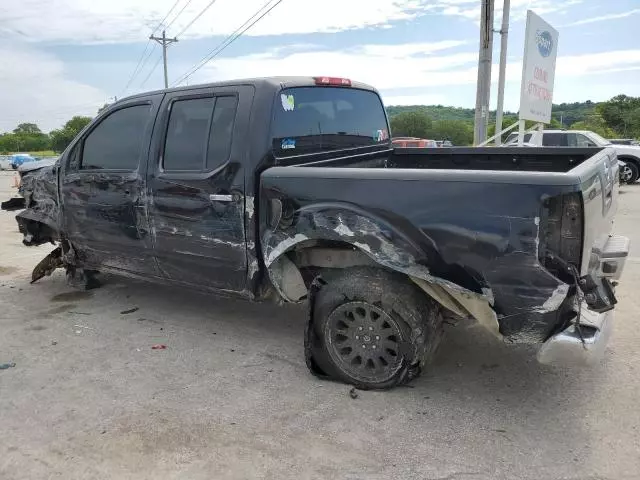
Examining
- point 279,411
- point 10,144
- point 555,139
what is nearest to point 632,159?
point 555,139

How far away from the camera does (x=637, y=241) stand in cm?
799

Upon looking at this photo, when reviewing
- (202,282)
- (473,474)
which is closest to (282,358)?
(202,282)

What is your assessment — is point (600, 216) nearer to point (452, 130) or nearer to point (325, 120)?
point (325, 120)

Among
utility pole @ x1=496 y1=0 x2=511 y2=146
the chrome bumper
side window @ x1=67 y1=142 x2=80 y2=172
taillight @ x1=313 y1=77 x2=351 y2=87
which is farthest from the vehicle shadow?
utility pole @ x1=496 y1=0 x2=511 y2=146

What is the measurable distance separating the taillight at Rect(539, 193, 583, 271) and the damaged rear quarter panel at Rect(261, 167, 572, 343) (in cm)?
5

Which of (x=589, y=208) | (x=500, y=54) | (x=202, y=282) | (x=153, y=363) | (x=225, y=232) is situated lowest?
(x=153, y=363)

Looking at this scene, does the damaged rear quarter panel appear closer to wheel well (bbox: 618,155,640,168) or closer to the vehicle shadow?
the vehicle shadow

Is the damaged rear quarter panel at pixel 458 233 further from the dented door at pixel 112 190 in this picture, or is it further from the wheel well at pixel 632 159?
the wheel well at pixel 632 159

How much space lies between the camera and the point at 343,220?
3.28 m

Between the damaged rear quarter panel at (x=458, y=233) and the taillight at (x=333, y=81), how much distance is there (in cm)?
126

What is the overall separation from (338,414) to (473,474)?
88 centimetres

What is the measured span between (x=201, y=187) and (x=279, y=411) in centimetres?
171

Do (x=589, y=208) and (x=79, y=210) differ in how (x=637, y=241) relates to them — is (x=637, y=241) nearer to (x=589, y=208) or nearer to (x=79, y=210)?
(x=589, y=208)

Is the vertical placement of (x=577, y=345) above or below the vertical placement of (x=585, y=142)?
below
